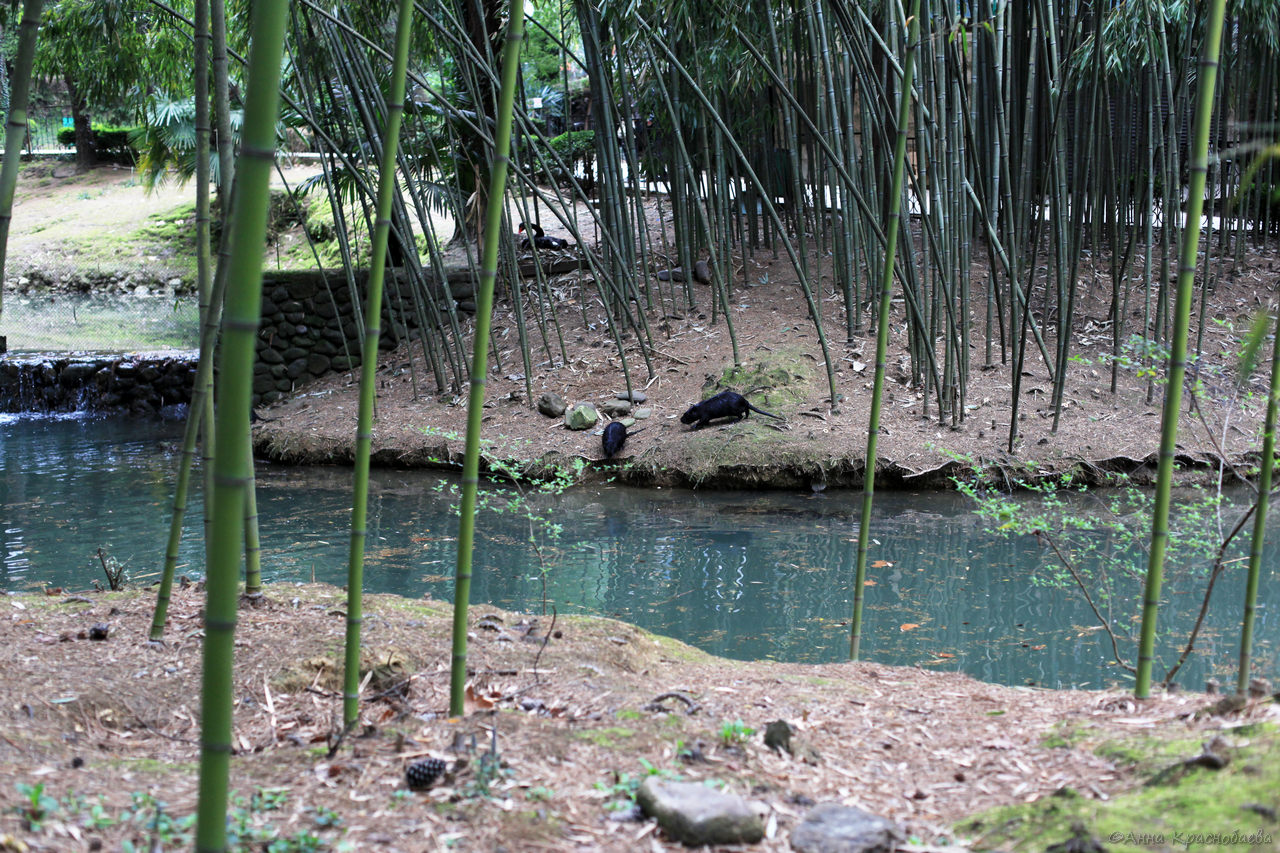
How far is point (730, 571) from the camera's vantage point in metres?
4.43

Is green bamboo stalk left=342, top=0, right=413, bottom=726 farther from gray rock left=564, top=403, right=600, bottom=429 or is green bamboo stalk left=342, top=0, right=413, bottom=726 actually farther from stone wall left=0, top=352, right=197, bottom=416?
stone wall left=0, top=352, right=197, bottom=416

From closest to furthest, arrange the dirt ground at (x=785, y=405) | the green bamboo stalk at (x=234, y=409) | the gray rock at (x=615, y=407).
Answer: the green bamboo stalk at (x=234, y=409) < the dirt ground at (x=785, y=405) < the gray rock at (x=615, y=407)

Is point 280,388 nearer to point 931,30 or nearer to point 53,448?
point 53,448

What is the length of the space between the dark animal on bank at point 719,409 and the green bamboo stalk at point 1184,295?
430 cm

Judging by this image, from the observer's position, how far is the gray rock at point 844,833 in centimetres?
141

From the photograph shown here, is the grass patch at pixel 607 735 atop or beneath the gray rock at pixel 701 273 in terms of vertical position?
beneath

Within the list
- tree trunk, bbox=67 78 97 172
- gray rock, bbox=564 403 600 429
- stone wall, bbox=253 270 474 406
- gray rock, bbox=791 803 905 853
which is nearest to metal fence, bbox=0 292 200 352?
stone wall, bbox=253 270 474 406

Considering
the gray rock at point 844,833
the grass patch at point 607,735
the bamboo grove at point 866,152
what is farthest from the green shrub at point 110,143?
the gray rock at point 844,833

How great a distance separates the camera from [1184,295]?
188cm

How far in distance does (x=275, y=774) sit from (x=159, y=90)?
10.2 metres

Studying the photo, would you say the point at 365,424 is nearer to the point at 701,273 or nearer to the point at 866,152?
the point at 866,152

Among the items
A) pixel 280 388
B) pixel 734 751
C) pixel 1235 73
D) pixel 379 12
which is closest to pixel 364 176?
pixel 379 12

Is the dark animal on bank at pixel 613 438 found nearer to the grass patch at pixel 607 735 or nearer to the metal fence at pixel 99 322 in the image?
the grass patch at pixel 607 735

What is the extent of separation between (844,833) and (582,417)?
5.47m
